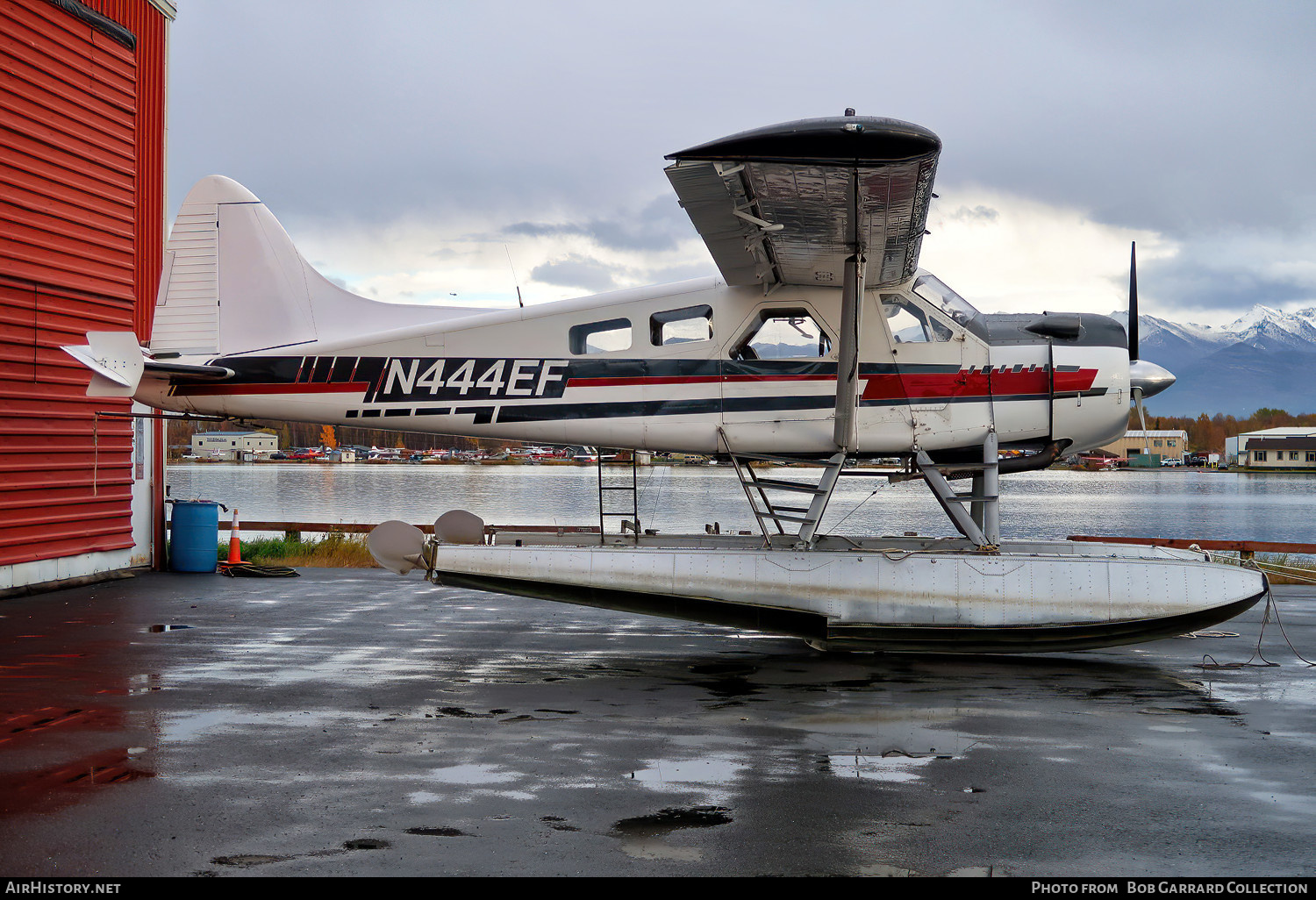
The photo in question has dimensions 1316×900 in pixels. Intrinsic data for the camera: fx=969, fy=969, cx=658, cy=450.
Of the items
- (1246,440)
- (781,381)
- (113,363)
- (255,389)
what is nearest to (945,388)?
(781,381)

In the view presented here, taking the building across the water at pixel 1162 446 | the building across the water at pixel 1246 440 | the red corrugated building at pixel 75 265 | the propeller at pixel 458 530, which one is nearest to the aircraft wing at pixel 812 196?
the propeller at pixel 458 530

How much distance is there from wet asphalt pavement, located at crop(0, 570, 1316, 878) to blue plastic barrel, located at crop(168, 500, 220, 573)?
4.33m

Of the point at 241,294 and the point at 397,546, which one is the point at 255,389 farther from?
the point at 397,546

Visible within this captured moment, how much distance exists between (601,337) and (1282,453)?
116 metres

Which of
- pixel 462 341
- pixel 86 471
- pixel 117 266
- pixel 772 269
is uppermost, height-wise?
pixel 117 266

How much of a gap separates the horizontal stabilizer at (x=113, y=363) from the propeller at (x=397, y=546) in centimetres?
227

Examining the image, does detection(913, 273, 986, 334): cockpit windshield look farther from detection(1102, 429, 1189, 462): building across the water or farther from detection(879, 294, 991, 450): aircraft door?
detection(1102, 429, 1189, 462): building across the water

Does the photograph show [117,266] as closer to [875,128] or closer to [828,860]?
[875,128]

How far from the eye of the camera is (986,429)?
8047 millimetres

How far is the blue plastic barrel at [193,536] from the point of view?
13.0 m

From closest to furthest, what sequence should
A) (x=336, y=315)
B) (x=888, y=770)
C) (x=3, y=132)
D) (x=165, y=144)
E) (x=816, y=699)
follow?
(x=888, y=770), (x=816, y=699), (x=336, y=315), (x=3, y=132), (x=165, y=144)

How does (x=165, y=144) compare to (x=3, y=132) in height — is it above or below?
above

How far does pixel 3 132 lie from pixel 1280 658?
13.5 metres

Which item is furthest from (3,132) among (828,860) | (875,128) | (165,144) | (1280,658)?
(1280,658)
